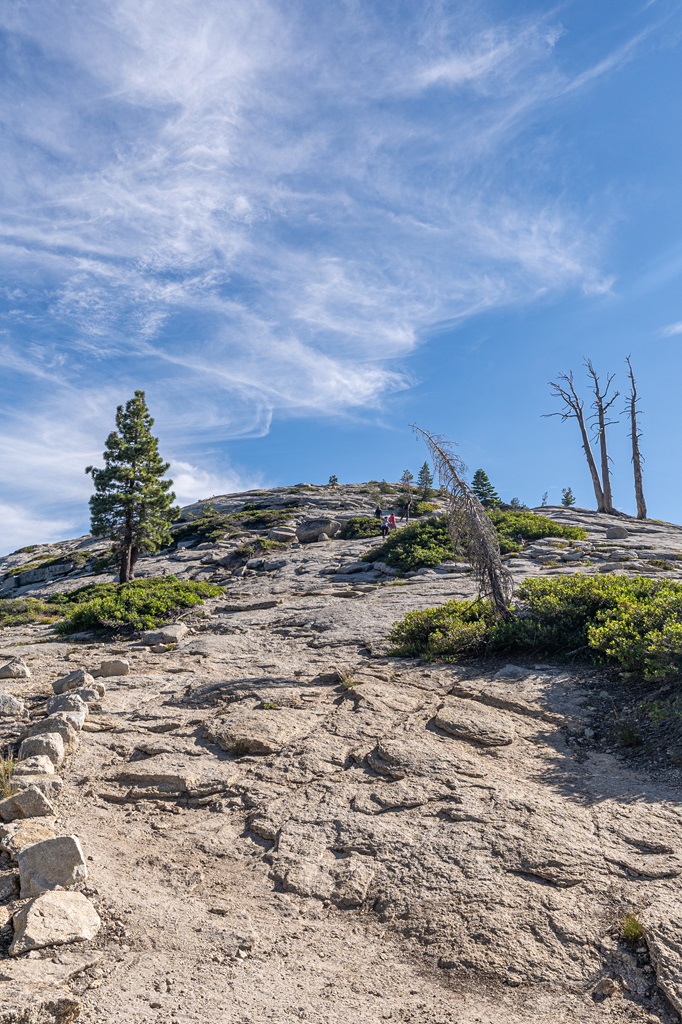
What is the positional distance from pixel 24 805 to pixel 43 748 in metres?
1.27

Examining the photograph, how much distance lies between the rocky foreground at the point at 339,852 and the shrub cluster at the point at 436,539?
43.1ft

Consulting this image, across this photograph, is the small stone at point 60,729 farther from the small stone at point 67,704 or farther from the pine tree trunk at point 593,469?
the pine tree trunk at point 593,469

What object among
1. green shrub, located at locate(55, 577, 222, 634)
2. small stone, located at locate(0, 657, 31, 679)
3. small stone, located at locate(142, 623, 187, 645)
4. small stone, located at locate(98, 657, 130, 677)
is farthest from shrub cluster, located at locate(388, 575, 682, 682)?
green shrub, located at locate(55, 577, 222, 634)

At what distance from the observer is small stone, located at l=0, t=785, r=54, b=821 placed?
6.18 m

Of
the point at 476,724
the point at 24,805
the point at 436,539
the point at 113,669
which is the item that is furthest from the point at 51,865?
the point at 436,539

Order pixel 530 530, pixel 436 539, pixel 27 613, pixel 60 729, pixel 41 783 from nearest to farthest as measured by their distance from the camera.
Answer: pixel 41 783, pixel 60 729, pixel 27 613, pixel 436 539, pixel 530 530

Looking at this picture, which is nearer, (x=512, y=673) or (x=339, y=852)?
(x=339, y=852)

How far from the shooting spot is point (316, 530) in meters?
35.2

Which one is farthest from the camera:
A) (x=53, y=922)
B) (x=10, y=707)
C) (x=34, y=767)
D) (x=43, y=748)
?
(x=10, y=707)

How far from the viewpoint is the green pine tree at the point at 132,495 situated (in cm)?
3188

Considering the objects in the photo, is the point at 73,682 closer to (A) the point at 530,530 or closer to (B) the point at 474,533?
(B) the point at 474,533

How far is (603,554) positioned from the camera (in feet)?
74.1

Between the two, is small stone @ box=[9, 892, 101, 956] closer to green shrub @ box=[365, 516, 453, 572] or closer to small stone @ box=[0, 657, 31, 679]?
small stone @ box=[0, 657, 31, 679]

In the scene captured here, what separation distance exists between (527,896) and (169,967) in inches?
109
